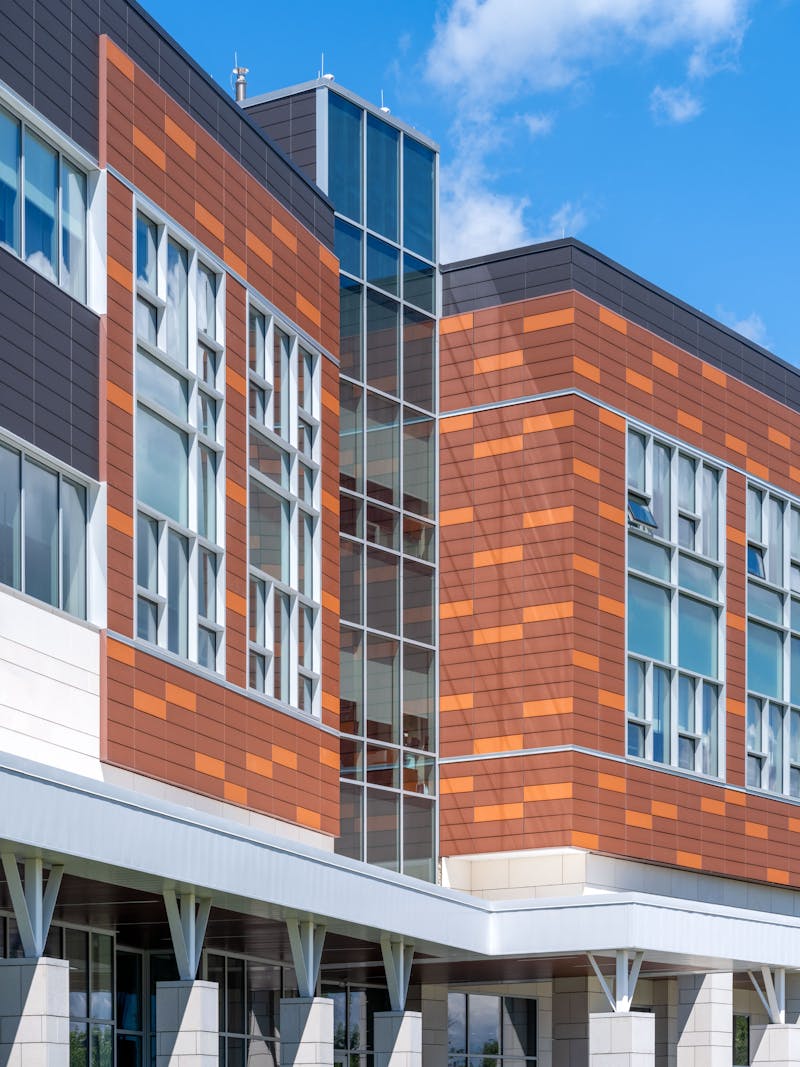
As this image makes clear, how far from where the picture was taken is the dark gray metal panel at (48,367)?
76.9 feet

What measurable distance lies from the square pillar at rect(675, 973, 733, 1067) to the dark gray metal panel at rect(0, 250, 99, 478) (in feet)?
46.3

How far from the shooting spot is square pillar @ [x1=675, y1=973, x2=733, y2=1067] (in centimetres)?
3180

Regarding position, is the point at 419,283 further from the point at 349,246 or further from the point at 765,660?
the point at 765,660

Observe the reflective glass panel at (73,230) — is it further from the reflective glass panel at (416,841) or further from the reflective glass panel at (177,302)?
the reflective glass panel at (416,841)

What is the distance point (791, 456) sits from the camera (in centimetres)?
4222

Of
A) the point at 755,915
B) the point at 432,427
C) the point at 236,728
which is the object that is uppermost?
the point at 432,427

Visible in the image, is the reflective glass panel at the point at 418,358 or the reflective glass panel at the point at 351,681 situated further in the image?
the reflective glass panel at the point at 418,358

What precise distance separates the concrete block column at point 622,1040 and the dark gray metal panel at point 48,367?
38.0 ft

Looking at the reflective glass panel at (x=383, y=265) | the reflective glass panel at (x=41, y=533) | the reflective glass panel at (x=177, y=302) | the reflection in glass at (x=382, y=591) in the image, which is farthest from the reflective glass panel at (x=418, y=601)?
the reflective glass panel at (x=41, y=533)

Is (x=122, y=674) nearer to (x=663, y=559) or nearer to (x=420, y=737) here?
(x=420, y=737)

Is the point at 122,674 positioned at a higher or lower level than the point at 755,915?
higher

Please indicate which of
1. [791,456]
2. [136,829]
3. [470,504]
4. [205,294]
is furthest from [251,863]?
[791,456]

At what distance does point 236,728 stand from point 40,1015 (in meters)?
9.90

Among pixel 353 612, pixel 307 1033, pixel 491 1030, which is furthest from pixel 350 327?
pixel 307 1033
